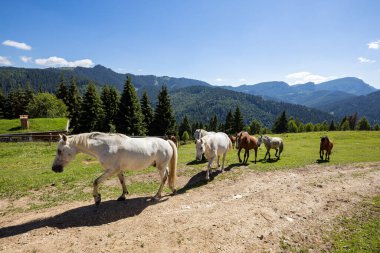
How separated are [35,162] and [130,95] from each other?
30.5 metres

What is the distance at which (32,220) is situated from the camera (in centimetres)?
809

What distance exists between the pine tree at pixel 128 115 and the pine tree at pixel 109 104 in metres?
2.50

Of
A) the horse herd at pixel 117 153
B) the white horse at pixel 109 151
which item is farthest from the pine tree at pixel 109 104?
the white horse at pixel 109 151

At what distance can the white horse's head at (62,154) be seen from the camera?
27.4 feet

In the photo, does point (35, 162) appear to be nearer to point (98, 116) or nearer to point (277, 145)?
point (277, 145)

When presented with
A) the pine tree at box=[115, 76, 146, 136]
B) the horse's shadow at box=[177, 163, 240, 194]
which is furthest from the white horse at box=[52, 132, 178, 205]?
the pine tree at box=[115, 76, 146, 136]

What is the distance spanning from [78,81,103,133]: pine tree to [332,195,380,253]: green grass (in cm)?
4783

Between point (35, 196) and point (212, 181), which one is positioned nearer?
point (35, 196)

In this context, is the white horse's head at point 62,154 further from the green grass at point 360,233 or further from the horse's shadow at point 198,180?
the green grass at point 360,233

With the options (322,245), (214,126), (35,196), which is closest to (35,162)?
(35,196)

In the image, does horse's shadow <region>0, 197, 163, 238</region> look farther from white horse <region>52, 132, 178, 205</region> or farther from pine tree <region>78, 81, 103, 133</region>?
pine tree <region>78, 81, 103, 133</region>

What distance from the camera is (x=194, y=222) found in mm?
7680

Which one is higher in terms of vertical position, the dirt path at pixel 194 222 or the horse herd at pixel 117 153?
the horse herd at pixel 117 153

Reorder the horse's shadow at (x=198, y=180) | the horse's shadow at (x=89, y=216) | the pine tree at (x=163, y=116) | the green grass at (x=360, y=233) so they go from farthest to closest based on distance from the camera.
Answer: the pine tree at (x=163, y=116) → the horse's shadow at (x=198, y=180) → the horse's shadow at (x=89, y=216) → the green grass at (x=360, y=233)
